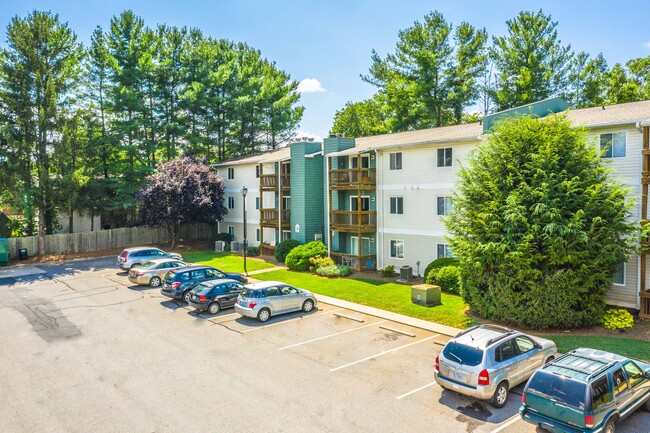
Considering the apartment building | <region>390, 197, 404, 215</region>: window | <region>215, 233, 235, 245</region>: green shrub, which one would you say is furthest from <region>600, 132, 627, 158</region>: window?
<region>215, 233, 235, 245</region>: green shrub

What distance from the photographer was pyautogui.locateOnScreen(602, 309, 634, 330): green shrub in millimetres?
17047

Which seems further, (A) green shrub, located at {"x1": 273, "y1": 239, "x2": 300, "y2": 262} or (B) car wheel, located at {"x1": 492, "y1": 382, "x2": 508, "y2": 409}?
(A) green shrub, located at {"x1": 273, "y1": 239, "x2": 300, "y2": 262}

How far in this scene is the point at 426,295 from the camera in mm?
21125

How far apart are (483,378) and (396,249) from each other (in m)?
18.2

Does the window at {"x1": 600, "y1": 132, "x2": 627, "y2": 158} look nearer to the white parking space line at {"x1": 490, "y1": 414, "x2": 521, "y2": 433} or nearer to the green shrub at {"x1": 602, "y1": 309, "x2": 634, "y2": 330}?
the green shrub at {"x1": 602, "y1": 309, "x2": 634, "y2": 330}

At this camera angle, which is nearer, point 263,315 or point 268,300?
point 263,315

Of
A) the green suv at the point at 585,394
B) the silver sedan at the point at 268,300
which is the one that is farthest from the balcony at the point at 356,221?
the green suv at the point at 585,394

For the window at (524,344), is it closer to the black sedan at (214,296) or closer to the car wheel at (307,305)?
the car wheel at (307,305)

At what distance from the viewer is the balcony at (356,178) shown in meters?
29.7

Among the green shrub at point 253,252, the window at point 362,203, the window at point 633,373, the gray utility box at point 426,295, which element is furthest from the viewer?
the green shrub at point 253,252

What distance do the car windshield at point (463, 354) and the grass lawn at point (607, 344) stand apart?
548 cm

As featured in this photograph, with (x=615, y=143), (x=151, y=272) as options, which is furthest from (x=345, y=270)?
(x=615, y=143)

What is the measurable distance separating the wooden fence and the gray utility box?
103 ft

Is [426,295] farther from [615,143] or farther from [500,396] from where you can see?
[615,143]
